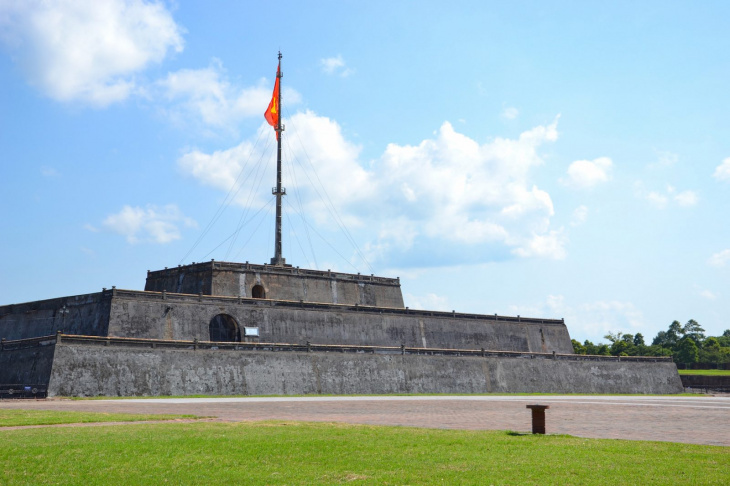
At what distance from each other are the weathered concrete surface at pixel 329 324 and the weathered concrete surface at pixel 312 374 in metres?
4.08

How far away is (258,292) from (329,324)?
19.0 ft

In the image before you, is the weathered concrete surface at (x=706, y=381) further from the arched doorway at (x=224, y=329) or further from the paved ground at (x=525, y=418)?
the paved ground at (x=525, y=418)

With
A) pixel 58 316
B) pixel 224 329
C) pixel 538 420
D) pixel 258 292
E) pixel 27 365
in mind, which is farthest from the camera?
pixel 258 292

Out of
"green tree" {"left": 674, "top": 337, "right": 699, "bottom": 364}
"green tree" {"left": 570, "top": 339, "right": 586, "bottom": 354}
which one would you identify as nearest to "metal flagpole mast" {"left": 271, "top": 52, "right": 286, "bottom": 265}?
"green tree" {"left": 570, "top": 339, "right": 586, "bottom": 354}

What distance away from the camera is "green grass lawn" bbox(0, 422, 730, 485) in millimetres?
9961

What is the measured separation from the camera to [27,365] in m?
32.2

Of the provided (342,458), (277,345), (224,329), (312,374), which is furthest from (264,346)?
(342,458)

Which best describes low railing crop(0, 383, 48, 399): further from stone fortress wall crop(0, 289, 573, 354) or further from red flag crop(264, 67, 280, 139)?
red flag crop(264, 67, 280, 139)

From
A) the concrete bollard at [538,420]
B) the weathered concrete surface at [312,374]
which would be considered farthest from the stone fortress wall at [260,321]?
the concrete bollard at [538,420]

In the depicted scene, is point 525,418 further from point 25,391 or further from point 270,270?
point 270,270

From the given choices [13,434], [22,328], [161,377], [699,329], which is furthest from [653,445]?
[699,329]

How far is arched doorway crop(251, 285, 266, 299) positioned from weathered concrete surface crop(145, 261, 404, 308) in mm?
194

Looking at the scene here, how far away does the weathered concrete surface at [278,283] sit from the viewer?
1766 inches

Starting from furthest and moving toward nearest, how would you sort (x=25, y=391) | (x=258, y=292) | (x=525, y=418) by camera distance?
(x=258, y=292) < (x=25, y=391) < (x=525, y=418)
